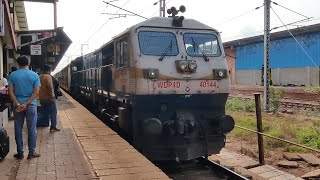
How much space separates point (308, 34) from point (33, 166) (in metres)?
34.3

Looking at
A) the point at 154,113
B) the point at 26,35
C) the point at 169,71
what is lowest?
the point at 154,113

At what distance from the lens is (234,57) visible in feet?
158

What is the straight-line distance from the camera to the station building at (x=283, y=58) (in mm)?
34938

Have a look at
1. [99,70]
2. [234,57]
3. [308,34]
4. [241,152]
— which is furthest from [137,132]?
[234,57]

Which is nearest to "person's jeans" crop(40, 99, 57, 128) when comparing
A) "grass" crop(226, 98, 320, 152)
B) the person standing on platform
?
the person standing on platform

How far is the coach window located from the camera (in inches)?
326

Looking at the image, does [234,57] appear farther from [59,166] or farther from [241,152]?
[59,166]

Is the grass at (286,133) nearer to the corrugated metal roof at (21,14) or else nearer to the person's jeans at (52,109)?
the person's jeans at (52,109)

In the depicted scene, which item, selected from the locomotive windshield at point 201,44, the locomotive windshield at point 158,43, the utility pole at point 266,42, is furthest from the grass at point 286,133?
the locomotive windshield at point 158,43

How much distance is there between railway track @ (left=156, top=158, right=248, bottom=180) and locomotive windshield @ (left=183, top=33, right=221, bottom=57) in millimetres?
2390

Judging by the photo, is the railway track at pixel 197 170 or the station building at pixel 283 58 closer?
the railway track at pixel 197 170

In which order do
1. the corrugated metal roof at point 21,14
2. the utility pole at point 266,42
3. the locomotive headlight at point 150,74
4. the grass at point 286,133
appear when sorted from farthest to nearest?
the corrugated metal roof at point 21,14
the utility pole at point 266,42
the grass at point 286,133
the locomotive headlight at point 150,74

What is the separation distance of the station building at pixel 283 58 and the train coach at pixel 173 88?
85.6 ft

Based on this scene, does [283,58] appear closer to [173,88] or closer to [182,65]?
[182,65]
